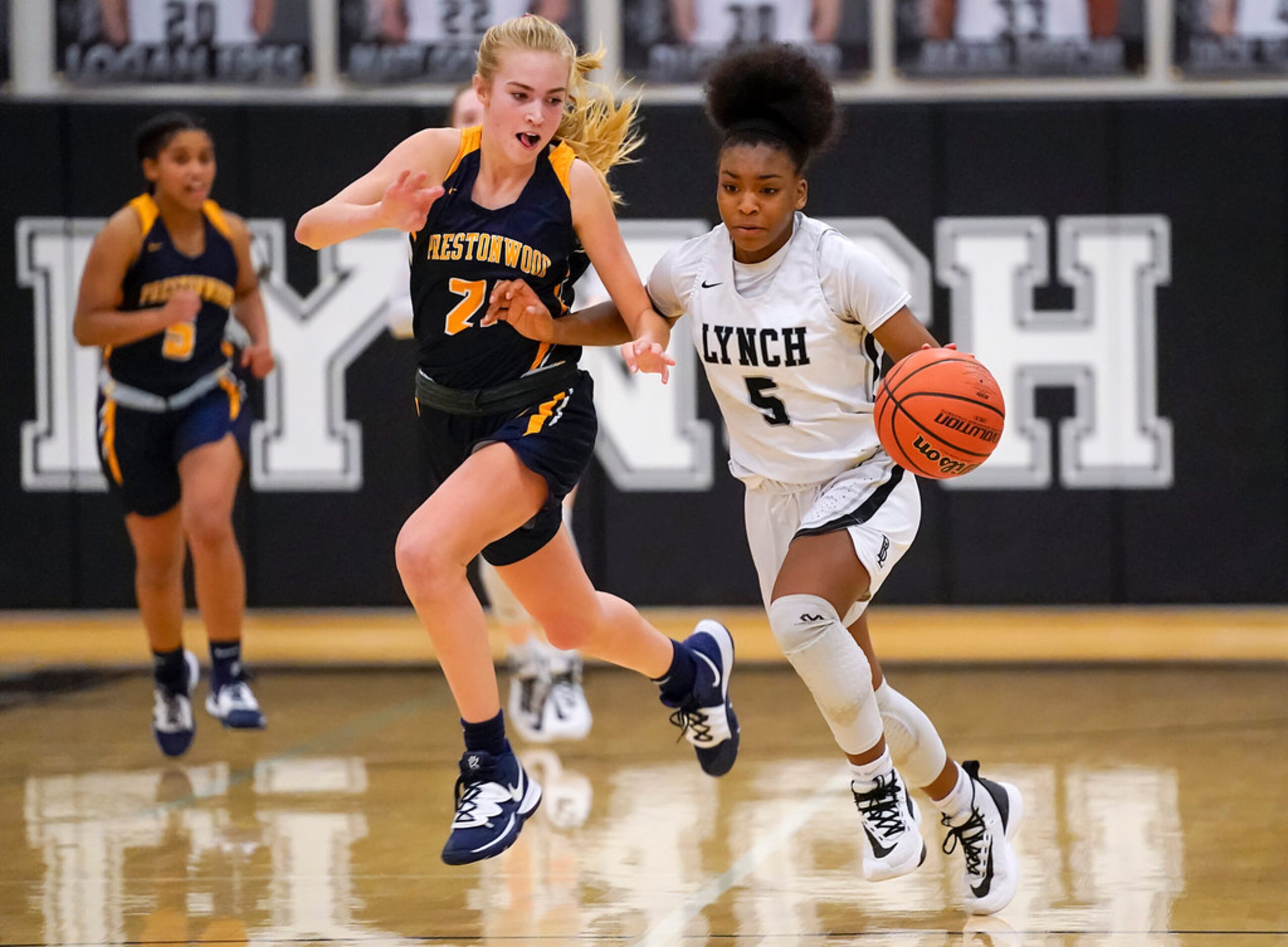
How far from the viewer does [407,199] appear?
130 inches

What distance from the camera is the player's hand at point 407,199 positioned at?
3.29m

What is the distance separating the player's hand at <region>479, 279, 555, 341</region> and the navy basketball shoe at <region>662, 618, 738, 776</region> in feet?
3.41

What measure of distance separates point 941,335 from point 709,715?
4041 mm

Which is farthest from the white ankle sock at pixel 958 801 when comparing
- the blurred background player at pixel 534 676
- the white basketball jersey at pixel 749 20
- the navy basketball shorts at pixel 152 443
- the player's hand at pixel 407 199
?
the white basketball jersey at pixel 749 20

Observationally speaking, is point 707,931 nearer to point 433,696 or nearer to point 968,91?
point 433,696

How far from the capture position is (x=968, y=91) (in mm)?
7918

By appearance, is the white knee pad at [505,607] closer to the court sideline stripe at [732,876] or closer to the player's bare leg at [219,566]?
the player's bare leg at [219,566]

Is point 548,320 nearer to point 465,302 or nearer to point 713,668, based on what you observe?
point 465,302

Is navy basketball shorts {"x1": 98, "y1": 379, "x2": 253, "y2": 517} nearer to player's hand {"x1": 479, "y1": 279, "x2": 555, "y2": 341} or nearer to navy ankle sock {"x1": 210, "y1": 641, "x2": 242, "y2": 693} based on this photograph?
navy ankle sock {"x1": 210, "y1": 641, "x2": 242, "y2": 693}

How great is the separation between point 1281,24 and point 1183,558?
99.3 inches

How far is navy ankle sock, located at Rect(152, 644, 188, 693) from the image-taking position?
210 inches

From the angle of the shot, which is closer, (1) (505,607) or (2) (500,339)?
(2) (500,339)

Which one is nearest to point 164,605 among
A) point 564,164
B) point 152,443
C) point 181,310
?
point 152,443

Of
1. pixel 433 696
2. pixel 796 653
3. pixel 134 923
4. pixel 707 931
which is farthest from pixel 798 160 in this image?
pixel 433 696
